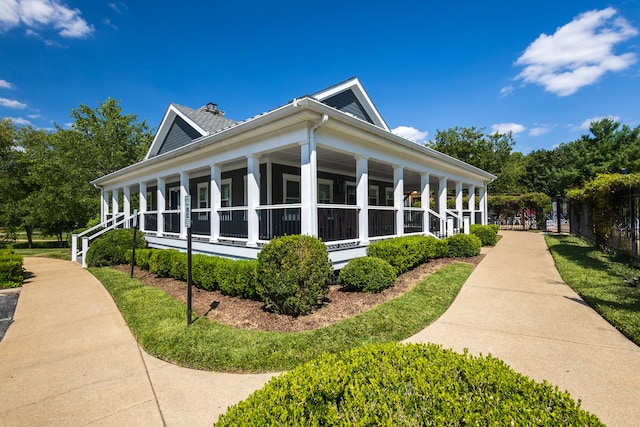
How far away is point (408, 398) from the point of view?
5.64ft

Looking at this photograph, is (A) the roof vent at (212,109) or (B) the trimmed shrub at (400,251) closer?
(B) the trimmed shrub at (400,251)

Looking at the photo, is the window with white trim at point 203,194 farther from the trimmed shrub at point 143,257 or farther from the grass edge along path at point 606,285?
the grass edge along path at point 606,285

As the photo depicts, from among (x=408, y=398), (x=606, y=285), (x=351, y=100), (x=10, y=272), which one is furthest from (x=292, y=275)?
(x=10, y=272)

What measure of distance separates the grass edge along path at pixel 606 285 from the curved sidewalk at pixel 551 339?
151mm

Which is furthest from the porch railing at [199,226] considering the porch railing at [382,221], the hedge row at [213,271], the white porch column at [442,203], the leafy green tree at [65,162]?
the leafy green tree at [65,162]

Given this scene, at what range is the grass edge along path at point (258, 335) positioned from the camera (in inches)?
140

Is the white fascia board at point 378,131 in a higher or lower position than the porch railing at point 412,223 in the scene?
higher

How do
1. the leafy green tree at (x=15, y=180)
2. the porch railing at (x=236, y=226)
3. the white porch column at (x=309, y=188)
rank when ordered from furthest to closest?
the leafy green tree at (x=15, y=180), the porch railing at (x=236, y=226), the white porch column at (x=309, y=188)

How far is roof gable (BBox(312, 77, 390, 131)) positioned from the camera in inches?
388

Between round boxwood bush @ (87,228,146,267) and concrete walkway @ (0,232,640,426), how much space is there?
4974 mm

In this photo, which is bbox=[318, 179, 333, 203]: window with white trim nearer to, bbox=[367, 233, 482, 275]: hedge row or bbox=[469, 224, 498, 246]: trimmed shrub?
bbox=[367, 233, 482, 275]: hedge row

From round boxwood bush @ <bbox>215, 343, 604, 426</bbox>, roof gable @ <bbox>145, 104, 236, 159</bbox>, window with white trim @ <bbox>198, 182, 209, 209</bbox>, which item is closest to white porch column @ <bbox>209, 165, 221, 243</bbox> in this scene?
roof gable @ <bbox>145, 104, 236, 159</bbox>

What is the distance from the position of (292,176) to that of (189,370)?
793cm

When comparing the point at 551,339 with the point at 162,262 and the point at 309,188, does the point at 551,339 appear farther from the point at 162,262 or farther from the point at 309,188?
the point at 162,262
